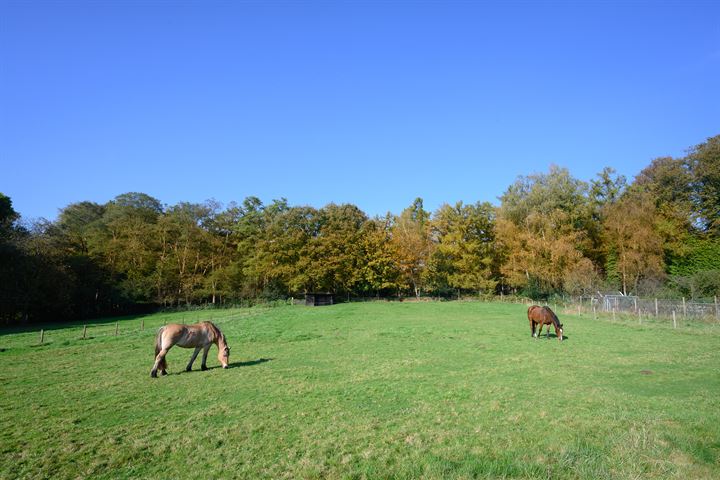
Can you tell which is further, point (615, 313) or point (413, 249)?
point (413, 249)

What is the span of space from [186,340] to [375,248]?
46.8 m

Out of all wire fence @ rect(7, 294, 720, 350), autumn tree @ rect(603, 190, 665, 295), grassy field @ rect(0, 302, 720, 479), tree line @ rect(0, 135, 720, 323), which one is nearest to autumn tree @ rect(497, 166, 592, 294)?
tree line @ rect(0, 135, 720, 323)

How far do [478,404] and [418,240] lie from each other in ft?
168

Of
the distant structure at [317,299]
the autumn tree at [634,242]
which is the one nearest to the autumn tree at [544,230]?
the autumn tree at [634,242]

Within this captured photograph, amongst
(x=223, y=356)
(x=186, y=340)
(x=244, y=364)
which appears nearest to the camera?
(x=186, y=340)

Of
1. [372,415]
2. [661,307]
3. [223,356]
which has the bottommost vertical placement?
[372,415]

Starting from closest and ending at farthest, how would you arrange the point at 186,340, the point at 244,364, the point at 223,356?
1. the point at 186,340
2. the point at 223,356
3. the point at 244,364

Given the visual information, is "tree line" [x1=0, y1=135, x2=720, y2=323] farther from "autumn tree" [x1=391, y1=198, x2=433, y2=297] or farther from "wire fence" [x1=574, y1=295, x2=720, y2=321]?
"wire fence" [x1=574, y1=295, x2=720, y2=321]

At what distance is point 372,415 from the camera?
8.19m

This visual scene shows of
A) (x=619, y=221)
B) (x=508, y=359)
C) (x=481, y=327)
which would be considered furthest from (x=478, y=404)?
(x=619, y=221)

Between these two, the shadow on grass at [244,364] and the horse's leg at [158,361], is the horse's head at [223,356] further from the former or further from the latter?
the horse's leg at [158,361]

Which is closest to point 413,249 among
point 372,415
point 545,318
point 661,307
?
point 661,307

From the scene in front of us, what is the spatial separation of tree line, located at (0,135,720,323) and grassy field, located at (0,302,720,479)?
32.7m

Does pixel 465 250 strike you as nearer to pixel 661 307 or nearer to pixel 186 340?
pixel 661 307
